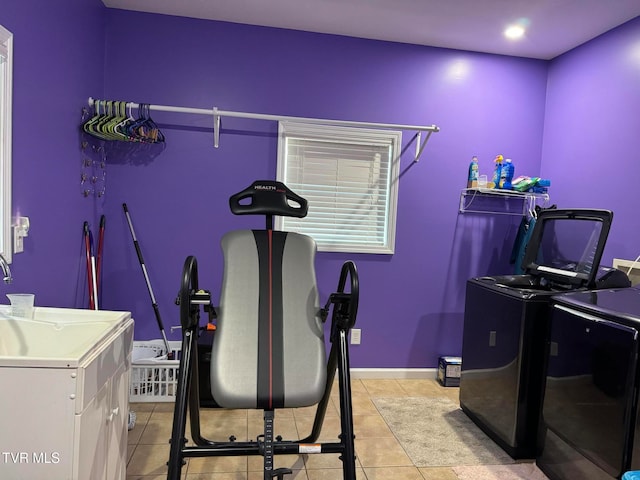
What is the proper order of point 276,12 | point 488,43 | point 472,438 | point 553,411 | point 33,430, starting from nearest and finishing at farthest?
point 33,430 < point 553,411 < point 472,438 < point 276,12 < point 488,43

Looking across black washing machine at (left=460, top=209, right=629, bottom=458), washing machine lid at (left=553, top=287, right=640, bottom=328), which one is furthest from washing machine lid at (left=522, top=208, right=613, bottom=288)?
washing machine lid at (left=553, top=287, right=640, bottom=328)

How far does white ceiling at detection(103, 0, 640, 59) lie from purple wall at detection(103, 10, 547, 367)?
113 mm

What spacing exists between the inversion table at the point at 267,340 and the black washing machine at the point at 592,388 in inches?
42.5

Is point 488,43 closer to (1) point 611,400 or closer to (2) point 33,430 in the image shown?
(1) point 611,400

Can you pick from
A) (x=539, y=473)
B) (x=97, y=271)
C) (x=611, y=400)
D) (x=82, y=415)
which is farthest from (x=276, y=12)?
(x=539, y=473)

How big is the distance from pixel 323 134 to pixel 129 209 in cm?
151

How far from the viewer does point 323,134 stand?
10.8ft

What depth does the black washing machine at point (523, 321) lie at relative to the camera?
7.69 feet

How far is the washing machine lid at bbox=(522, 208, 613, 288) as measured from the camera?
7.88 feet

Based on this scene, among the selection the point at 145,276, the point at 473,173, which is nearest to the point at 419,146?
the point at 473,173

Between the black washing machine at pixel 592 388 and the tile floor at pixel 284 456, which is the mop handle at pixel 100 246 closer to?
the tile floor at pixel 284 456

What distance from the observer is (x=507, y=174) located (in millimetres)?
3307

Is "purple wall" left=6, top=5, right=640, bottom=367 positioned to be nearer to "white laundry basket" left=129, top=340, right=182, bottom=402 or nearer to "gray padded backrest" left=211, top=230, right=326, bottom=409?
"white laundry basket" left=129, top=340, right=182, bottom=402

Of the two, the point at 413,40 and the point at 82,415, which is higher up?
the point at 413,40
